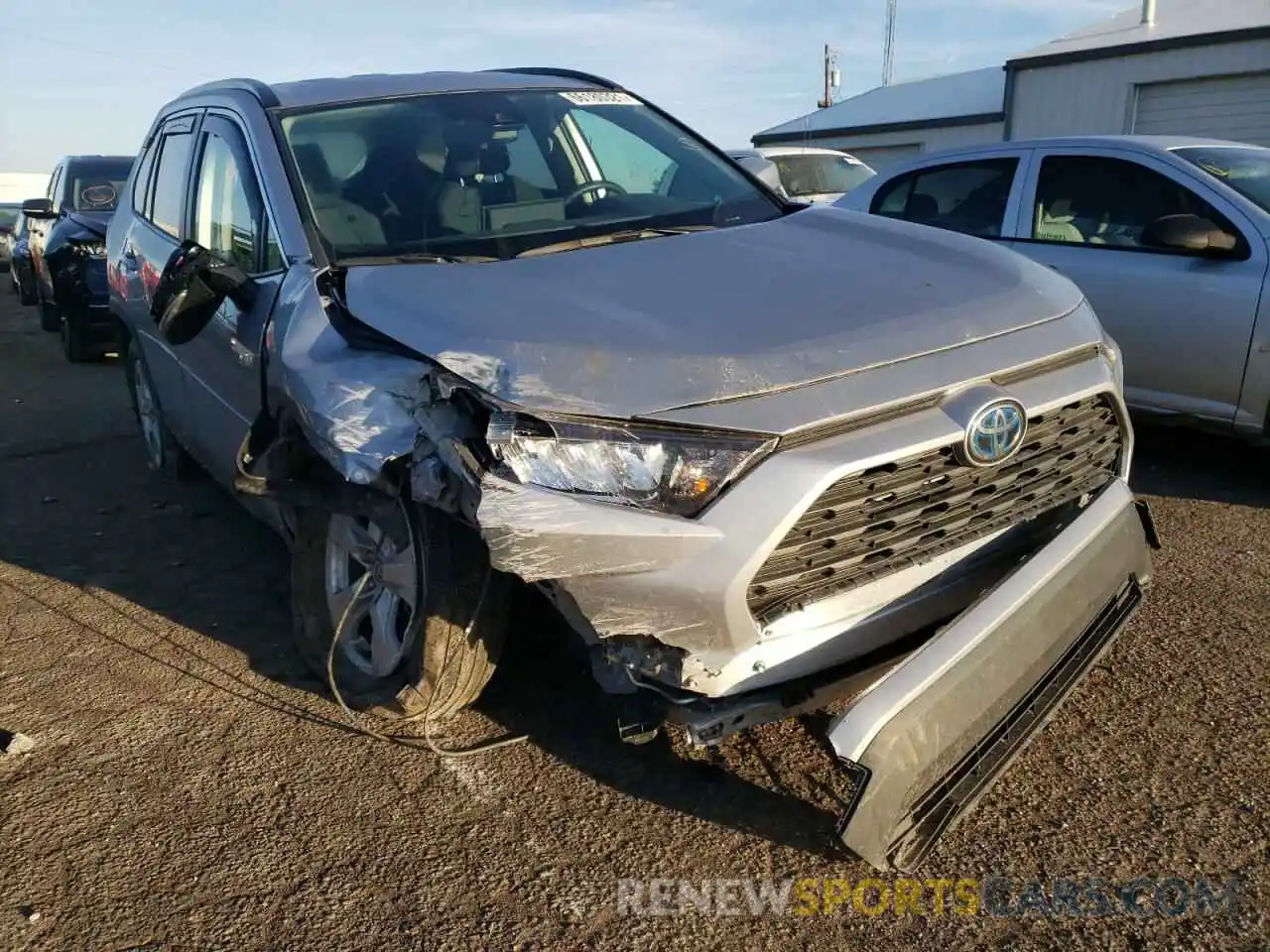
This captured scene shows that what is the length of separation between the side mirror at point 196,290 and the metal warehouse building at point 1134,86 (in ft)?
51.9

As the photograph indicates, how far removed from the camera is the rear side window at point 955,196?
19.8 ft

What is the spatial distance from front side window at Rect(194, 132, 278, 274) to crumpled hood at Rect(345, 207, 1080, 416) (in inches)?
30.7

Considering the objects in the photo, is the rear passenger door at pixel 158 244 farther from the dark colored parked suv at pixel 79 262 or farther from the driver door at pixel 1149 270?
the dark colored parked suv at pixel 79 262

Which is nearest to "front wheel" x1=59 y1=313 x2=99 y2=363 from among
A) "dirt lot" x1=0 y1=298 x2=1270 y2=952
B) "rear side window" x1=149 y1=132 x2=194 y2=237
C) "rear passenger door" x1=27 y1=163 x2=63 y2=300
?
"rear passenger door" x1=27 y1=163 x2=63 y2=300

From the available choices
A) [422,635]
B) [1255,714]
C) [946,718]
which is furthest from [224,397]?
[1255,714]

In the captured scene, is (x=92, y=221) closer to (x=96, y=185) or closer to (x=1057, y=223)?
(x=96, y=185)

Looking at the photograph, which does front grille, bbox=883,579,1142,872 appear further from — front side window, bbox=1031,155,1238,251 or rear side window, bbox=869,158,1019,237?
rear side window, bbox=869,158,1019,237

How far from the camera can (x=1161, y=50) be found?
645 inches

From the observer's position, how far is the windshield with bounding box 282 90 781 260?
11.6ft

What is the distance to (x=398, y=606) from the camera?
3.27 metres

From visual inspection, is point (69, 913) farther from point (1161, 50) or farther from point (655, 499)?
point (1161, 50)

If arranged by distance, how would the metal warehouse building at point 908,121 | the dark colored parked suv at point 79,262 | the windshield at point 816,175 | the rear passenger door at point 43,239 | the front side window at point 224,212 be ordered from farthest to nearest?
the metal warehouse building at point 908,121, the windshield at point 816,175, the rear passenger door at point 43,239, the dark colored parked suv at point 79,262, the front side window at point 224,212

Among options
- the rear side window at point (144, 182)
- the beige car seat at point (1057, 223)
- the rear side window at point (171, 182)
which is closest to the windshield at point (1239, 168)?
the beige car seat at point (1057, 223)

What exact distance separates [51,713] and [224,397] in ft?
3.86
